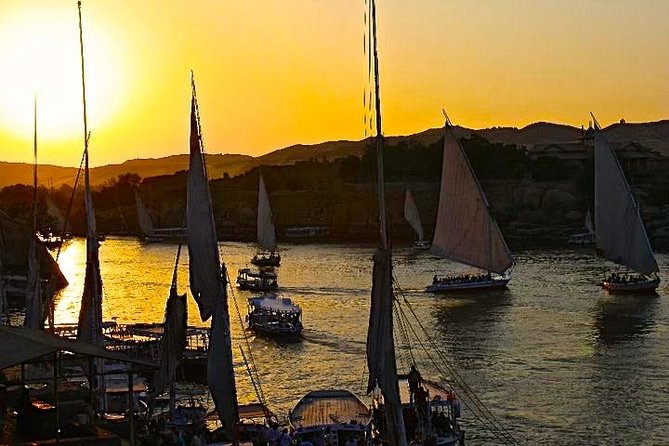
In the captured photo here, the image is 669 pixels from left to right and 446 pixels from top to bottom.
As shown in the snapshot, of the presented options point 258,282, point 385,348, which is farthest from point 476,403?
point 258,282

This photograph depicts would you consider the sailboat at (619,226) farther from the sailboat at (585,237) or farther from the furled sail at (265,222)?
the sailboat at (585,237)

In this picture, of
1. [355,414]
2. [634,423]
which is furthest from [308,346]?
[355,414]

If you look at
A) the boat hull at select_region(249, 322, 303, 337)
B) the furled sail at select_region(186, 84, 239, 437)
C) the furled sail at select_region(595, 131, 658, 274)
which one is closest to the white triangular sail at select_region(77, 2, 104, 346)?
the furled sail at select_region(186, 84, 239, 437)

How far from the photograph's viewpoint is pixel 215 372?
73.0 feet

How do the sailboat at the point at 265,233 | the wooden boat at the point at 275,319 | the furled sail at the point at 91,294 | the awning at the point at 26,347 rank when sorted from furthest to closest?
the sailboat at the point at 265,233, the wooden boat at the point at 275,319, the furled sail at the point at 91,294, the awning at the point at 26,347

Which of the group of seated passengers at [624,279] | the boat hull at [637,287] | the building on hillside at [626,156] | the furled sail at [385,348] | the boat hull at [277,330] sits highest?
the building on hillside at [626,156]

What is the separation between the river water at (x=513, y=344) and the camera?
124ft

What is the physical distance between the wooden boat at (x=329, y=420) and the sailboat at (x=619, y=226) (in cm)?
4382

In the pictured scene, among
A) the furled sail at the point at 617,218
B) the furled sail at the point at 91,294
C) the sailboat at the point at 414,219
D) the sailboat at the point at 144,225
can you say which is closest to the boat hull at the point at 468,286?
the furled sail at the point at 617,218

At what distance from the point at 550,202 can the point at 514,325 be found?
101339 millimetres

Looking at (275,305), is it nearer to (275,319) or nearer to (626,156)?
(275,319)

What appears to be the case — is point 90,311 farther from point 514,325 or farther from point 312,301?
point 312,301

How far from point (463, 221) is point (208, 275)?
144ft

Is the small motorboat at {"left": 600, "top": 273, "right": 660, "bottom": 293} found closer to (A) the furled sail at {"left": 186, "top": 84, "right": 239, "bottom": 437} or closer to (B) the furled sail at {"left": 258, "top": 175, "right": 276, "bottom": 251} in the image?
(B) the furled sail at {"left": 258, "top": 175, "right": 276, "bottom": 251}
